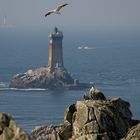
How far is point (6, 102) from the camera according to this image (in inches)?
6757

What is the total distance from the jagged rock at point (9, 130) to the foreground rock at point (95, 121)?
5.57 m

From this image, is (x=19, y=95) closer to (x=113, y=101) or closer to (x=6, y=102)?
(x=6, y=102)

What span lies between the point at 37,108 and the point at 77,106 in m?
137

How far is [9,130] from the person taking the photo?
16562 millimetres

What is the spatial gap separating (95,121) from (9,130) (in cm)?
630

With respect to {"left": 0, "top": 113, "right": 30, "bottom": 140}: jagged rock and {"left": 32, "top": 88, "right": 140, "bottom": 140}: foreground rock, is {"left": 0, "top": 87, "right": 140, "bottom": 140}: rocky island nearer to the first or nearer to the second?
{"left": 32, "top": 88, "right": 140, "bottom": 140}: foreground rock

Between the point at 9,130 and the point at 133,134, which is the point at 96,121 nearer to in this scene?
the point at 133,134

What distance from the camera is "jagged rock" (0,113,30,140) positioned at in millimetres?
16406

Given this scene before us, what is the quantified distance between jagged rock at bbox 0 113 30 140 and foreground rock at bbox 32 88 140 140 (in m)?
5.57

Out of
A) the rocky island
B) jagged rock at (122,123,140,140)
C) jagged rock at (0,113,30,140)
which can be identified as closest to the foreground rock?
the rocky island

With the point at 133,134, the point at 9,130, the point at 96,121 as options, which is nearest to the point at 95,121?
the point at 96,121

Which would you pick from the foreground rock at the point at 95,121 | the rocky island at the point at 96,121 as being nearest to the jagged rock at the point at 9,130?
the rocky island at the point at 96,121

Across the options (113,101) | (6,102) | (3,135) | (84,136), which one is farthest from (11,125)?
(6,102)

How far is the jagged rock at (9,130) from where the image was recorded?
1641cm
